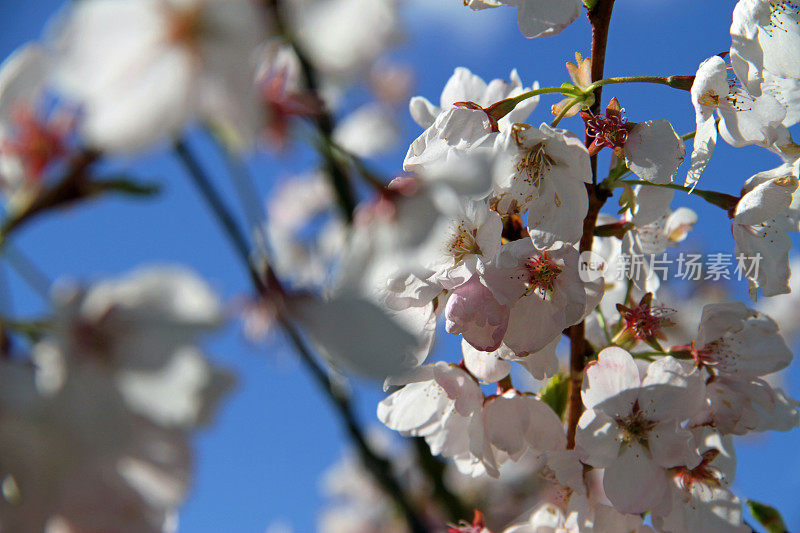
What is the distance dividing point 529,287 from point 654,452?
27cm

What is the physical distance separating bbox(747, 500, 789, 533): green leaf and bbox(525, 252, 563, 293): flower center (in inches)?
18.0

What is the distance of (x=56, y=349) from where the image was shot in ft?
1.50

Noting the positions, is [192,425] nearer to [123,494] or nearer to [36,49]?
[123,494]

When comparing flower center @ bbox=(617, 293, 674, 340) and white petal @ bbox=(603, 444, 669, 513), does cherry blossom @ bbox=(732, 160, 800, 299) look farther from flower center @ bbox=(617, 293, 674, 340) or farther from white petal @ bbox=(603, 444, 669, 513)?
white petal @ bbox=(603, 444, 669, 513)

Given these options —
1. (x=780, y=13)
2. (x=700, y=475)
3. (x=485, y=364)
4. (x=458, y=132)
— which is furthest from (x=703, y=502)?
(x=780, y=13)

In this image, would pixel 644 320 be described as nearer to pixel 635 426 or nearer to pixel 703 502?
pixel 635 426

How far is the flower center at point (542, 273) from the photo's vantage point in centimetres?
83

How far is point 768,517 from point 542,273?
492 mm

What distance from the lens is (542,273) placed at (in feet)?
2.76

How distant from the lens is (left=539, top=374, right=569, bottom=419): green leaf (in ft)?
3.07

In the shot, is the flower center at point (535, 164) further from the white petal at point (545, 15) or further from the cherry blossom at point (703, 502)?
the cherry blossom at point (703, 502)

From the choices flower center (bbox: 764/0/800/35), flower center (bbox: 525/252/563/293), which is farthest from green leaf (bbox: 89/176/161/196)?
flower center (bbox: 764/0/800/35)

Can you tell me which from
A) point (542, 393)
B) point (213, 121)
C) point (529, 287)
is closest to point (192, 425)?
point (213, 121)

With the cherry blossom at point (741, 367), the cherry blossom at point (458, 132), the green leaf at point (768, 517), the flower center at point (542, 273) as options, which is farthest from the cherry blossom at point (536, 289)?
the green leaf at point (768, 517)
